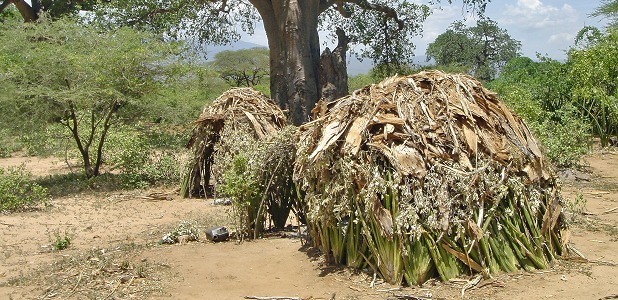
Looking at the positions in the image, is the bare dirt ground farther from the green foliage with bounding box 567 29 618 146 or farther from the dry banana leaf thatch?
the green foliage with bounding box 567 29 618 146

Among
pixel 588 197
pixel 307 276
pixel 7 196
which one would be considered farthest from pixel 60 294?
pixel 588 197

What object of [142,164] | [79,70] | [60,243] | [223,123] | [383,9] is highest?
[383,9]

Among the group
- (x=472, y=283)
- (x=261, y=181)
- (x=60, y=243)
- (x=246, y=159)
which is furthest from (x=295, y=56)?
(x=472, y=283)

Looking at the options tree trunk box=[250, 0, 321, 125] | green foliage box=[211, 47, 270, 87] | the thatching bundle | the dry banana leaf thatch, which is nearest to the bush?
the dry banana leaf thatch

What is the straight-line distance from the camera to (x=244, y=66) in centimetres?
2953

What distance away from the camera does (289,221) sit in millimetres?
8133

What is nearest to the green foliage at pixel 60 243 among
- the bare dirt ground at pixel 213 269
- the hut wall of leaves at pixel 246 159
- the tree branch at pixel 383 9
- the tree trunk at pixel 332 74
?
the bare dirt ground at pixel 213 269

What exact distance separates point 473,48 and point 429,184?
3199cm

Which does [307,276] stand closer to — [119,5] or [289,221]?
[289,221]

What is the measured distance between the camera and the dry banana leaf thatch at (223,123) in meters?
9.74

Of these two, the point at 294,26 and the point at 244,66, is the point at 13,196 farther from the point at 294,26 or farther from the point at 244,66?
the point at 244,66

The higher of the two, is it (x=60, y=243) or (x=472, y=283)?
(x=60, y=243)

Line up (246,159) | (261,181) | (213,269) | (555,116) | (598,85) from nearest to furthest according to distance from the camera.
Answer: (213,269), (261,181), (246,159), (555,116), (598,85)

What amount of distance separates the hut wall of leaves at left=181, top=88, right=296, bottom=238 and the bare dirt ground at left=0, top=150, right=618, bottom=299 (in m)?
0.38
